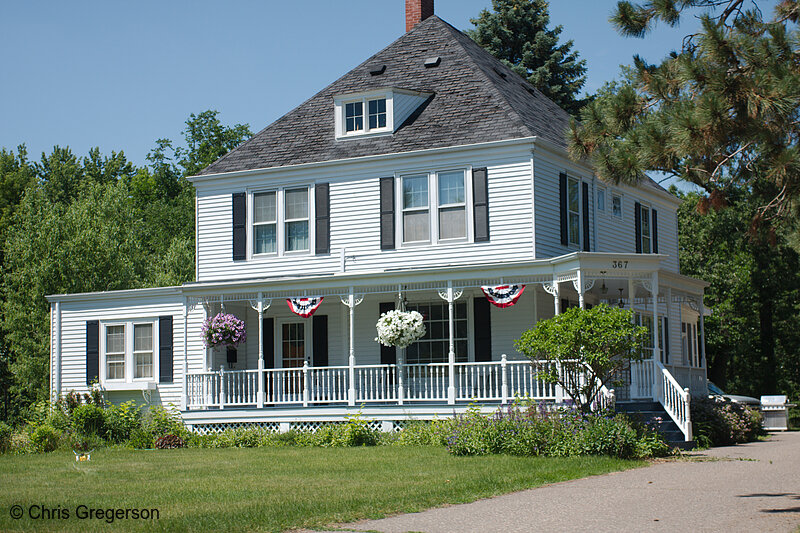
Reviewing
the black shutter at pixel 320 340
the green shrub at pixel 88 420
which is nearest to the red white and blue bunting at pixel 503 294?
the black shutter at pixel 320 340

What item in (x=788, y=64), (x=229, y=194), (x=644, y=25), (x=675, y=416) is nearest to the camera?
(x=788, y=64)

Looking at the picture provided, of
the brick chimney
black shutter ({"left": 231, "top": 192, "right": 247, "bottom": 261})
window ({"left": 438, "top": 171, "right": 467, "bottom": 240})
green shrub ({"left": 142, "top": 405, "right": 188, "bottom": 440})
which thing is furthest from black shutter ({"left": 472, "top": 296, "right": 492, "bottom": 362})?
the brick chimney

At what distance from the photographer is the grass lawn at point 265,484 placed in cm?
967

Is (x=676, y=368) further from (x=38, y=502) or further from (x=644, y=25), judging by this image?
(x=38, y=502)

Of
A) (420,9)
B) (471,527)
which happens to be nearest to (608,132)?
(471,527)

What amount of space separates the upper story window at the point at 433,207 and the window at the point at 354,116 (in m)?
2.21

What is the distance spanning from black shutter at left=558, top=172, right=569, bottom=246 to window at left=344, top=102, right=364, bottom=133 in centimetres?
506

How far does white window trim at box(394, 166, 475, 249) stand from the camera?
22.0 m

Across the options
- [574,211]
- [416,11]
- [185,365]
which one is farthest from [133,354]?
[416,11]

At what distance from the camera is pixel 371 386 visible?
21.1m

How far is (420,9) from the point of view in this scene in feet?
92.7

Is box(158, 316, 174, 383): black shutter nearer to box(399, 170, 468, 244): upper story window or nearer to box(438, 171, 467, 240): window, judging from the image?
box(399, 170, 468, 244): upper story window

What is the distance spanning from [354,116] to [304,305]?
203 inches

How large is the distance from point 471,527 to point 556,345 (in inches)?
306
